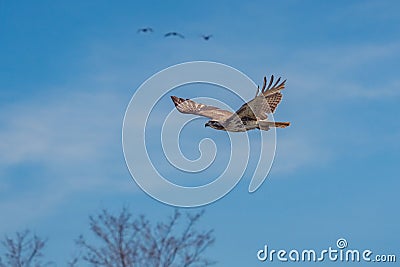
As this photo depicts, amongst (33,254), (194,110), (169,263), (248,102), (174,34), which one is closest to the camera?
(174,34)

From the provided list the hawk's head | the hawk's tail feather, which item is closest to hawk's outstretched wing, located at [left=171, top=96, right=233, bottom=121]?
the hawk's head

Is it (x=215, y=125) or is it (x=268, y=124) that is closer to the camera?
(x=268, y=124)

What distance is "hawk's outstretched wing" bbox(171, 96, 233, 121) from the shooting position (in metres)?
21.5

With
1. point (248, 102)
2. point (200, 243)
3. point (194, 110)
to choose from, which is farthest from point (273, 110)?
point (200, 243)

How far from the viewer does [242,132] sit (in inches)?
832

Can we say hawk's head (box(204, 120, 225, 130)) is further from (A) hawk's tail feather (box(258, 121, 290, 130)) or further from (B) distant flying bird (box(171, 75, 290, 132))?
(A) hawk's tail feather (box(258, 121, 290, 130))

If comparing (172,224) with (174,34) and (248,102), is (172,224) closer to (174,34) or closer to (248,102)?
(248,102)

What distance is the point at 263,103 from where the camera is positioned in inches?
816

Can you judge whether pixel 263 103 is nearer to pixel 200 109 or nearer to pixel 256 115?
pixel 256 115

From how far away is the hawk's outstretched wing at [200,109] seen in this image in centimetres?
2153

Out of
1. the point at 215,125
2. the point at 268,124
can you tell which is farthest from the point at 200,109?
the point at 268,124

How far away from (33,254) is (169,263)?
369 cm

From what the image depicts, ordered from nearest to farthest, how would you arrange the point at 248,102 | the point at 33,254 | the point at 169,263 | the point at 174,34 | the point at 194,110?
the point at 174,34
the point at 248,102
the point at 194,110
the point at 169,263
the point at 33,254

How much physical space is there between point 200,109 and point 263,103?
2284 mm
